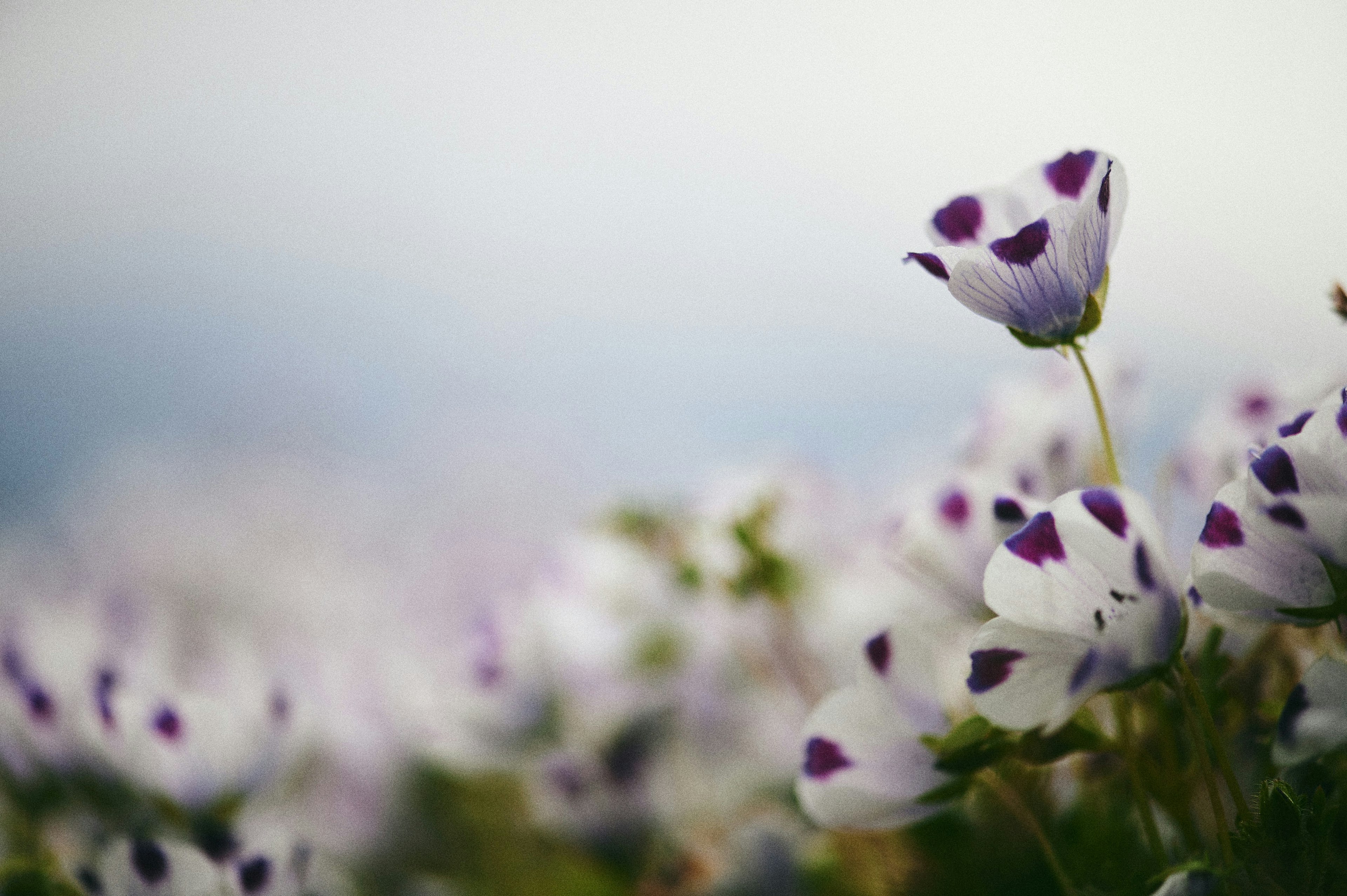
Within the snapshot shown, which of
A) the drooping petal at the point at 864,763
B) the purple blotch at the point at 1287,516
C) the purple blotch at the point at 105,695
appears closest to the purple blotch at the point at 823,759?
the drooping petal at the point at 864,763

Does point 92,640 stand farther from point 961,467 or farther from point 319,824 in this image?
point 961,467

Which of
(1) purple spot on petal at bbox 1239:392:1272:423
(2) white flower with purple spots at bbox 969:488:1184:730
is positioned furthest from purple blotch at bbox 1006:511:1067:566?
(1) purple spot on petal at bbox 1239:392:1272:423

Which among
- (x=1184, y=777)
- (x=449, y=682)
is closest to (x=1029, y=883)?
(x=1184, y=777)

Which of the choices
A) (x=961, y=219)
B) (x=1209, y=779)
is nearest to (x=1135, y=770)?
(x=1209, y=779)

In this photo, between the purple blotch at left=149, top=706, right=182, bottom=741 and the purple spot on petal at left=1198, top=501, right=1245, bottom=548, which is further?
the purple blotch at left=149, top=706, right=182, bottom=741

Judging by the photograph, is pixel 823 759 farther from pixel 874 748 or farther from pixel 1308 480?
pixel 1308 480

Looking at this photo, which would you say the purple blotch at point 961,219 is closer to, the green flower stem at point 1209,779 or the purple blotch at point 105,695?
the green flower stem at point 1209,779

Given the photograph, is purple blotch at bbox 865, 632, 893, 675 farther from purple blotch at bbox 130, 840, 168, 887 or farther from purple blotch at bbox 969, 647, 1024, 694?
purple blotch at bbox 130, 840, 168, 887

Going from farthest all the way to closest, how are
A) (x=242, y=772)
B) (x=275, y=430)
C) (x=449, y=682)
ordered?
1. (x=275, y=430)
2. (x=449, y=682)
3. (x=242, y=772)
